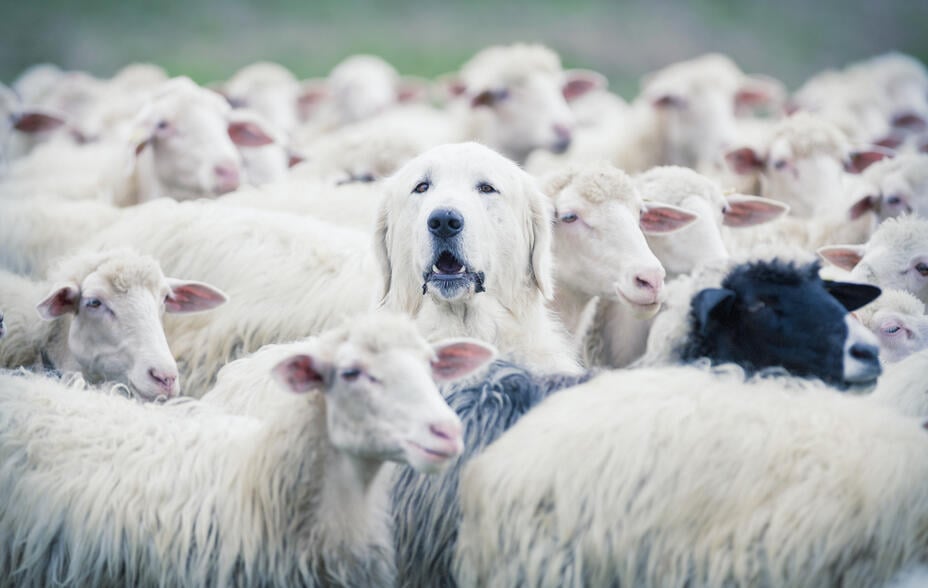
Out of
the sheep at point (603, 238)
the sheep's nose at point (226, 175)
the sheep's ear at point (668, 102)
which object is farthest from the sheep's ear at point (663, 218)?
the sheep's ear at point (668, 102)

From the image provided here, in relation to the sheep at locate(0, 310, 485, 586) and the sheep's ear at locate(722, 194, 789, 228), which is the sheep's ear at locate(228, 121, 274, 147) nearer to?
the sheep's ear at locate(722, 194, 789, 228)

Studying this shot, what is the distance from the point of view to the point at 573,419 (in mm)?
3559

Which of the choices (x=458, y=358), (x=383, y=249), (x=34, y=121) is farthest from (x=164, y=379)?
(x=34, y=121)

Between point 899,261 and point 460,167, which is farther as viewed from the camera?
point 899,261

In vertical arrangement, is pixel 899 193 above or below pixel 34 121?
above

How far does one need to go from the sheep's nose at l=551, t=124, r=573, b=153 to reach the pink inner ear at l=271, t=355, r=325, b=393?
17.1 feet

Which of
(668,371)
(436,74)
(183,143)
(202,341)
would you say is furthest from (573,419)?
(436,74)

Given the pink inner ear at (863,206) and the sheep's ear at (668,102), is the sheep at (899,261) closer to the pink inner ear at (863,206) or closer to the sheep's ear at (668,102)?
the pink inner ear at (863,206)

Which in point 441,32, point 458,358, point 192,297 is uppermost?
point 458,358

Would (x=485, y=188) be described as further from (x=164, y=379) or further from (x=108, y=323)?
(x=108, y=323)

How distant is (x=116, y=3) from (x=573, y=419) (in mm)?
22414

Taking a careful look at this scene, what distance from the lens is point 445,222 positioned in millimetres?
4246

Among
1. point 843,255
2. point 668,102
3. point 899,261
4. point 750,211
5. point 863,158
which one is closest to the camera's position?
point 899,261

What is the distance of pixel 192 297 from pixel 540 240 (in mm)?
1376
